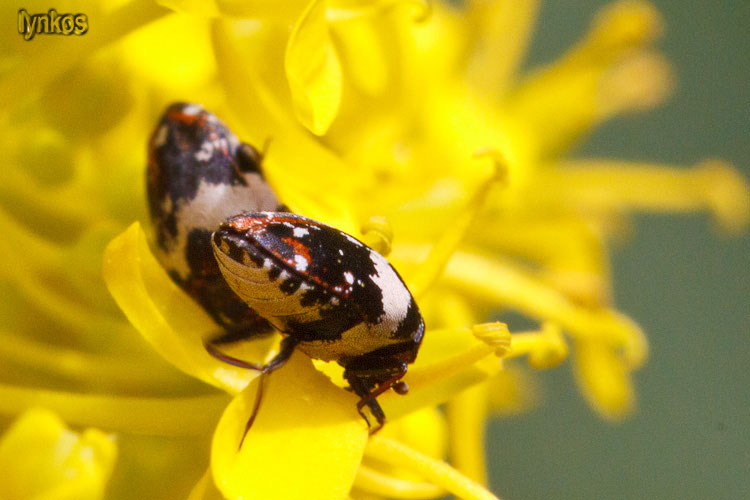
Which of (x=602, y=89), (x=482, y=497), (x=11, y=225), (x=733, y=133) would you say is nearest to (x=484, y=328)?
(x=482, y=497)

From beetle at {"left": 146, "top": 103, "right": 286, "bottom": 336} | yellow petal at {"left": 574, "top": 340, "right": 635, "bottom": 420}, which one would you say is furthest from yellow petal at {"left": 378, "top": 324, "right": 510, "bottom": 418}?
yellow petal at {"left": 574, "top": 340, "right": 635, "bottom": 420}

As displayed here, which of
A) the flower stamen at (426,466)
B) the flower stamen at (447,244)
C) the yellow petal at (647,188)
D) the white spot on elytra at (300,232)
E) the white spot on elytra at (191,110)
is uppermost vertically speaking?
the white spot on elytra at (191,110)

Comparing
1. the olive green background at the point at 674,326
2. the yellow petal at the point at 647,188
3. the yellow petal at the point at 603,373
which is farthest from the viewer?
the olive green background at the point at 674,326

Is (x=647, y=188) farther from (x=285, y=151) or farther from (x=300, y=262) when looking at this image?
(x=300, y=262)

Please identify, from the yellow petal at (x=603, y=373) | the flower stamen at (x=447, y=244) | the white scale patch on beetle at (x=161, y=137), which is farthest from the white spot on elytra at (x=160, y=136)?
the yellow petal at (x=603, y=373)

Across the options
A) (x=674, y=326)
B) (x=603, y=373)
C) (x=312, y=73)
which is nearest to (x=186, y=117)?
(x=312, y=73)

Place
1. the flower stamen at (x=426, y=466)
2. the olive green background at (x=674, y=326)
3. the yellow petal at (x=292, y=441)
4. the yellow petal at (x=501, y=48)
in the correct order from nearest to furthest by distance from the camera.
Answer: the yellow petal at (x=292, y=441) → the flower stamen at (x=426, y=466) → the yellow petal at (x=501, y=48) → the olive green background at (x=674, y=326)

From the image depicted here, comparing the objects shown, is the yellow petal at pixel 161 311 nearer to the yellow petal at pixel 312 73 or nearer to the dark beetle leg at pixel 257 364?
the dark beetle leg at pixel 257 364
